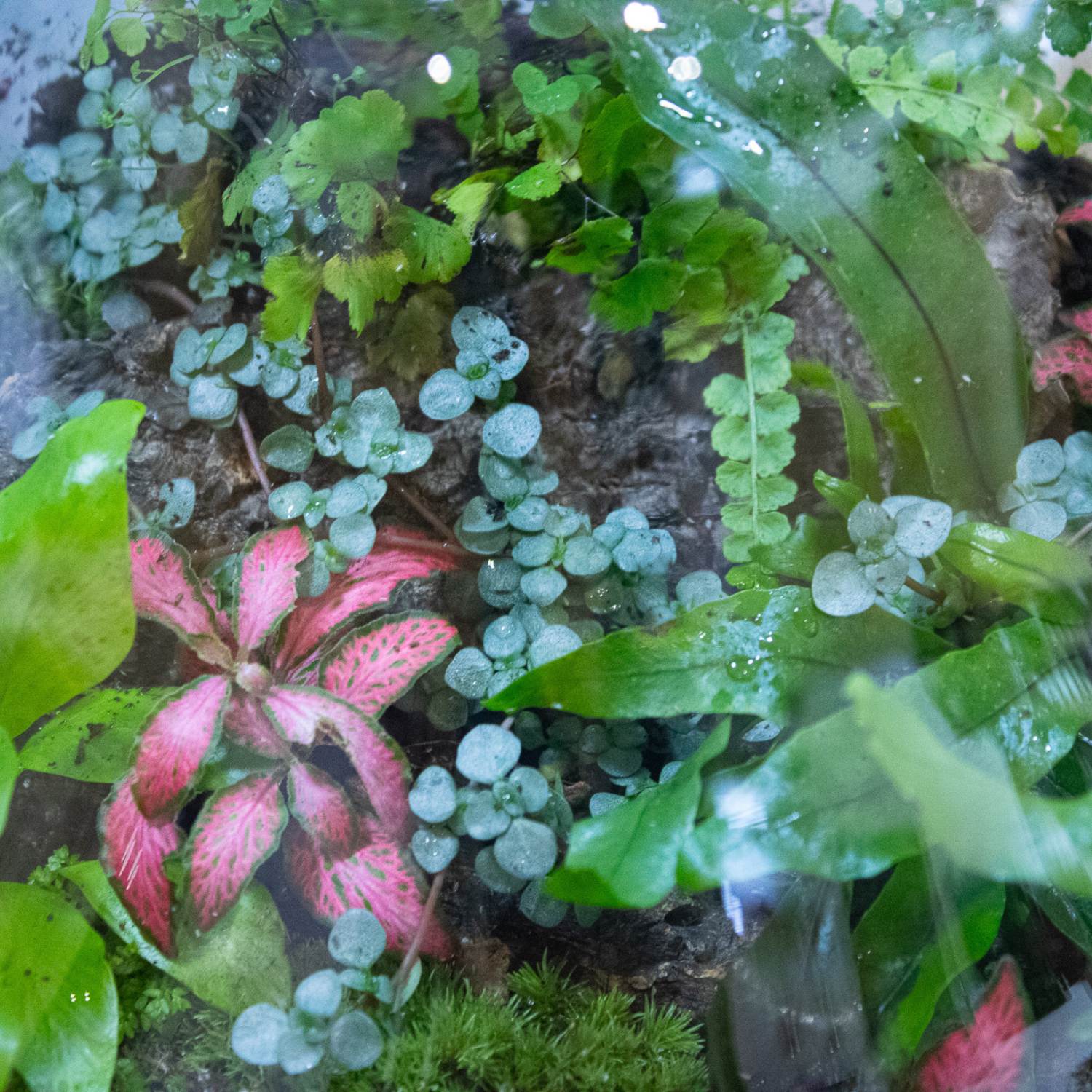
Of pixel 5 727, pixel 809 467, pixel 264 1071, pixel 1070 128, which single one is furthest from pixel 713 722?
pixel 1070 128

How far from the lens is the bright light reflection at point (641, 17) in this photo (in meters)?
0.69

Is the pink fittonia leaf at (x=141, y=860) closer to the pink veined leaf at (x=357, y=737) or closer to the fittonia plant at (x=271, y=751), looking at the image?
the fittonia plant at (x=271, y=751)

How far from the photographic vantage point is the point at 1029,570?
63 cm

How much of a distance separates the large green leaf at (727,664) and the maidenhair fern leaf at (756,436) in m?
0.08

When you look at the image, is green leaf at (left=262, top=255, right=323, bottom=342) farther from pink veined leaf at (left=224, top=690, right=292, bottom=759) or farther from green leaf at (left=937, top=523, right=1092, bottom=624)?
green leaf at (left=937, top=523, right=1092, bottom=624)

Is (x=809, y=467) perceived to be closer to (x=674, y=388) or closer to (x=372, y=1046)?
(x=674, y=388)

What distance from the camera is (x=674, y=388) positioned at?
0.74 m

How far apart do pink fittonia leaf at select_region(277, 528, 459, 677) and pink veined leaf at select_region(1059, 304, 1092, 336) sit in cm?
61

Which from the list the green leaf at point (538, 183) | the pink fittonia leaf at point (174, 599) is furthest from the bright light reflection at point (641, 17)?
the pink fittonia leaf at point (174, 599)

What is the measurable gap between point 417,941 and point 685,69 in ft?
2.29

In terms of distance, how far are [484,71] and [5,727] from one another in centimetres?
70

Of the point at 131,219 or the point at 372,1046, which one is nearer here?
the point at 372,1046

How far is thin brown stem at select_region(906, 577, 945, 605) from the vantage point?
64cm

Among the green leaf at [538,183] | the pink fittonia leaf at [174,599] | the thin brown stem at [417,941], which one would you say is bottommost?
the thin brown stem at [417,941]
